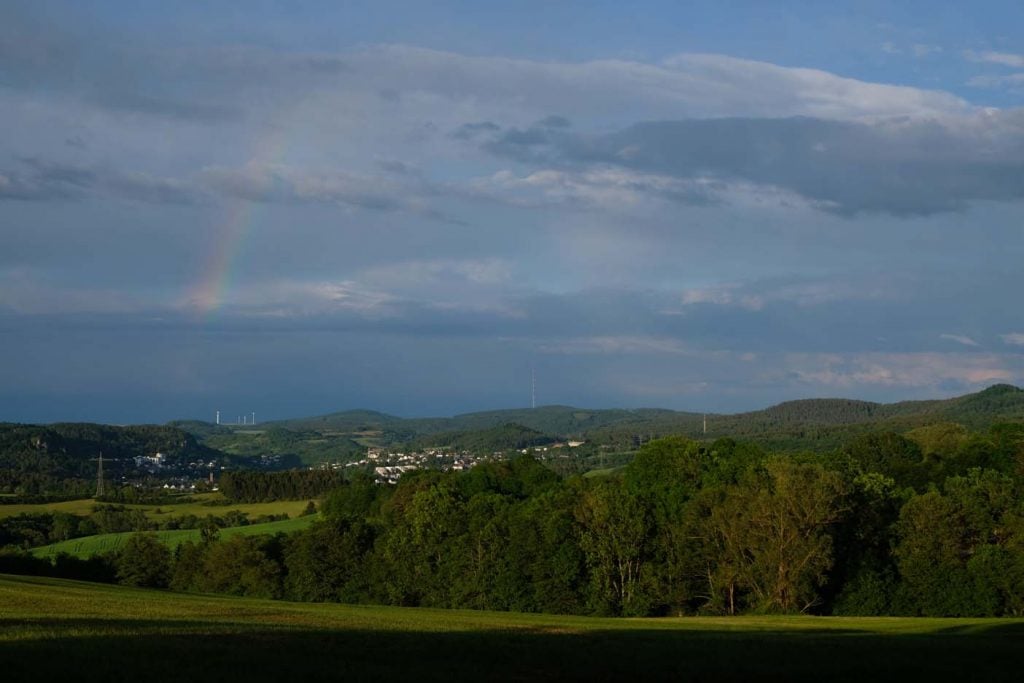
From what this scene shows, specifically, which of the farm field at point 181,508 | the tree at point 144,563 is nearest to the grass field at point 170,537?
the farm field at point 181,508

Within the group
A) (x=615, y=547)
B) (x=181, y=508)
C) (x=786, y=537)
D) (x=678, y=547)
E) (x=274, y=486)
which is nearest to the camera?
(x=786, y=537)

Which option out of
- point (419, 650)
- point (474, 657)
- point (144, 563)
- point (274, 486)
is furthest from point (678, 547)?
point (274, 486)

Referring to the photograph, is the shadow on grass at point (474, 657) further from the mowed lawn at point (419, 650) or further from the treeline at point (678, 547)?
the treeline at point (678, 547)

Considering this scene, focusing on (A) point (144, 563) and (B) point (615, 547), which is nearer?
(B) point (615, 547)

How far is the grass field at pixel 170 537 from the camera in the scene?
372 ft

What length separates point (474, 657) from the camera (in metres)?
24.2

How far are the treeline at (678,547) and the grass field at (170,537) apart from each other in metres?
19.6

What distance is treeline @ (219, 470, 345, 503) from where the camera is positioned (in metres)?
173

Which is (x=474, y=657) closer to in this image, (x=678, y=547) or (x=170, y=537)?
(x=678, y=547)

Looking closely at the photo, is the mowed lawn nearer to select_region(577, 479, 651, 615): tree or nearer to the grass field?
select_region(577, 479, 651, 615): tree

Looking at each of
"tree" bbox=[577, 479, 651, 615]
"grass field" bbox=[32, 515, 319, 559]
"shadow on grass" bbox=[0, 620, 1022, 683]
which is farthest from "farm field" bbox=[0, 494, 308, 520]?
"shadow on grass" bbox=[0, 620, 1022, 683]

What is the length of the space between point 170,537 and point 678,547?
6799 centimetres

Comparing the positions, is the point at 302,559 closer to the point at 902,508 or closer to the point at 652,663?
the point at 902,508

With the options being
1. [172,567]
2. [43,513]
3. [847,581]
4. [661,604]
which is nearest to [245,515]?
[43,513]
